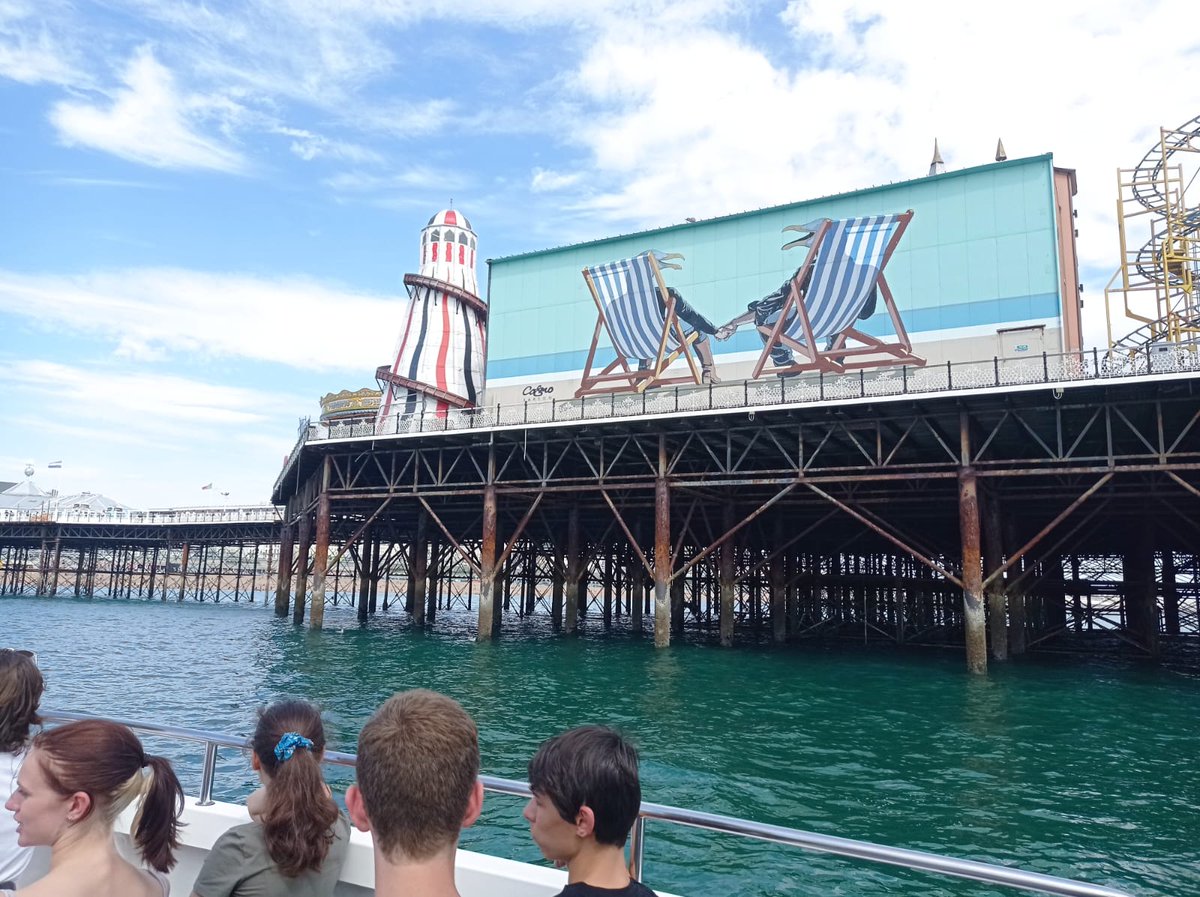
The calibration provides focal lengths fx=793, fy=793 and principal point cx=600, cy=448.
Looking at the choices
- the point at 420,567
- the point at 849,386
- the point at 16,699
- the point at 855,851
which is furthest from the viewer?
the point at 420,567

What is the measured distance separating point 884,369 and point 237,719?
80.3ft

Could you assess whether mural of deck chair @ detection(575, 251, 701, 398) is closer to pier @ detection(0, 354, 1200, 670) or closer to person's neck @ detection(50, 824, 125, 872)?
pier @ detection(0, 354, 1200, 670)

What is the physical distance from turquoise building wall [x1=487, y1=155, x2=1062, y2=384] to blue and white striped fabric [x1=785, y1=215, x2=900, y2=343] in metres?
0.65

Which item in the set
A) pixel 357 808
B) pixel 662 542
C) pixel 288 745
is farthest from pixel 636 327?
pixel 357 808

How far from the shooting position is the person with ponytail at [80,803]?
275cm

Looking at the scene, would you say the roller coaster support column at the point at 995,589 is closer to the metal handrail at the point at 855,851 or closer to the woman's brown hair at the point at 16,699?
the metal handrail at the point at 855,851

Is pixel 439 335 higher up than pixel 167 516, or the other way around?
pixel 439 335

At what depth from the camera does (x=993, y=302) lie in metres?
28.6

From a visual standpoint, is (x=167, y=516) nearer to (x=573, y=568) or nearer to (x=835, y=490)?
(x=573, y=568)

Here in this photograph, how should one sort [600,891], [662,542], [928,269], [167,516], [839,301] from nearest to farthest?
1. [600,891]
2. [662,542]
3. [928,269]
4. [839,301]
5. [167,516]

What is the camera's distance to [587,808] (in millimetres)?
2648

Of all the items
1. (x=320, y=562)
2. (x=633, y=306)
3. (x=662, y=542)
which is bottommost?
(x=320, y=562)

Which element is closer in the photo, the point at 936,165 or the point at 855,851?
the point at 855,851

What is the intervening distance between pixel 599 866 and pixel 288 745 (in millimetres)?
1333
